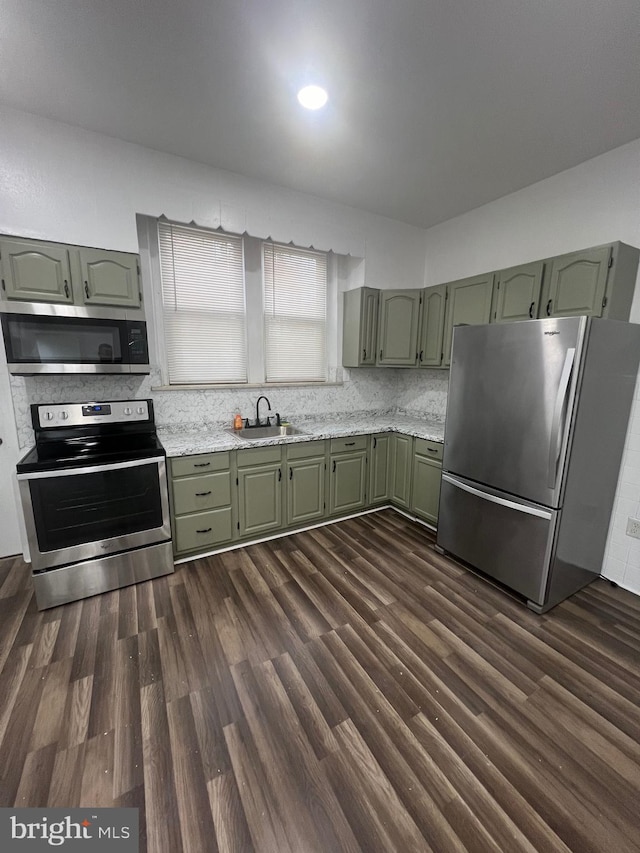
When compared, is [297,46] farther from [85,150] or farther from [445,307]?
[445,307]

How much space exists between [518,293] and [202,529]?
9.73 ft

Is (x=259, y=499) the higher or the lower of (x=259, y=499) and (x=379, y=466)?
the lower

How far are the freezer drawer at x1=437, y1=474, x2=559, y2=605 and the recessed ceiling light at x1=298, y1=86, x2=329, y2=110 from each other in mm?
2488

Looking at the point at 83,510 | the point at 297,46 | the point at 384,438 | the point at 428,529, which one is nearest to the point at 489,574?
the point at 428,529

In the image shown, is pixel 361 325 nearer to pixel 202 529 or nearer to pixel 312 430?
pixel 312 430

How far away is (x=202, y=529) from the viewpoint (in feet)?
8.67

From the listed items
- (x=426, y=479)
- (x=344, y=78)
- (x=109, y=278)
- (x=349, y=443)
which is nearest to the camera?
(x=344, y=78)

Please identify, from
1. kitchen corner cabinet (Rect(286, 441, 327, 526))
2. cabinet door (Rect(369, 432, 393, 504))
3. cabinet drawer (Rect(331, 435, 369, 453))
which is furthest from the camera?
cabinet door (Rect(369, 432, 393, 504))

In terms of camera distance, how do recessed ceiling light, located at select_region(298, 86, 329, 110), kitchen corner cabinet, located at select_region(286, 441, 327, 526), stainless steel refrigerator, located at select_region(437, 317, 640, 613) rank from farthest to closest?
kitchen corner cabinet, located at select_region(286, 441, 327, 526)
stainless steel refrigerator, located at select_region(437, 317, 640, 613)
recessed ceiling light, located at select_region(298, 86, 329, 110)

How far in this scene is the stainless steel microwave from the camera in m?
2.04

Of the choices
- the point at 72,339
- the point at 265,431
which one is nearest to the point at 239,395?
the point at 265,431

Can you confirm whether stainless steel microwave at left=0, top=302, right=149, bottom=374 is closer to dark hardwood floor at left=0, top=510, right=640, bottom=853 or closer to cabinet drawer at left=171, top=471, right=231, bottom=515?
cabinet drawer at left=171, top=471, right=231, bottom=515

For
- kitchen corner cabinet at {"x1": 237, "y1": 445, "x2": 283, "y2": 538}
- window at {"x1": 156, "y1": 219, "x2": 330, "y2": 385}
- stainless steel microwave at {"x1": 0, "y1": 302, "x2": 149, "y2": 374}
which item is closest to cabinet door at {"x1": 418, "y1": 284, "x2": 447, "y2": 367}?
window at {"x1": 156, "y1": 219, "x2": 330, "y2": 385}

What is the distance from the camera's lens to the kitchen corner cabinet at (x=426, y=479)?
301 cm
